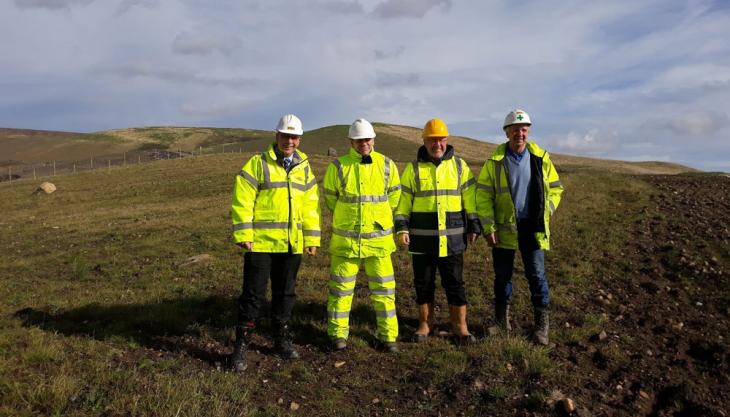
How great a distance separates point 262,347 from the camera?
6.43m

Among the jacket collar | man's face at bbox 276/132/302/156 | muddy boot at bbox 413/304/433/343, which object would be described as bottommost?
muddy boot at bbox 413/304/433/343

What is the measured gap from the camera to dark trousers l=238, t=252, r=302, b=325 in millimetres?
5812

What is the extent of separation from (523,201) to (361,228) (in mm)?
2196

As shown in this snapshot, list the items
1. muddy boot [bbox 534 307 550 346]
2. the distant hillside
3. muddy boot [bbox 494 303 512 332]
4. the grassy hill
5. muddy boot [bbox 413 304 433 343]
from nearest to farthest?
the grassy hill < muddy boot [bbox 534 307 550 346] < muddy boot [bbox 413 304 433 343] < muddy boot [bbox 494 303 512 332] < the distant hillside

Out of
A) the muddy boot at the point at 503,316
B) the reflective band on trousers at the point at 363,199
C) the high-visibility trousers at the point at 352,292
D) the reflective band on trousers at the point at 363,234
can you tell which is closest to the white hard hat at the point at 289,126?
the reflective band on trousers at the point at 363,199

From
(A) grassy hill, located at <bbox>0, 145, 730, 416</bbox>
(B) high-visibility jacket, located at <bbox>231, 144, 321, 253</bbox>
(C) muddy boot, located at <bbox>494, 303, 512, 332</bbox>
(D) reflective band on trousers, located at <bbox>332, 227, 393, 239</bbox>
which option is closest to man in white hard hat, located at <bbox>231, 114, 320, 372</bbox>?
(B) high-visibility jacket, located at <bbox>231, 144, 321, 253</bbox>

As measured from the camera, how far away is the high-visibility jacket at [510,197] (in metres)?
6.28

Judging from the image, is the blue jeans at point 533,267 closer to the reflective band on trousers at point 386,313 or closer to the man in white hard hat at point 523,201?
the man in white hard hat at point 523,201

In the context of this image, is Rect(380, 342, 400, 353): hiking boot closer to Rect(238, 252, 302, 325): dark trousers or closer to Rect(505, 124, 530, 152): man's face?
Rect(238, 252, 302, 325): dark trousers

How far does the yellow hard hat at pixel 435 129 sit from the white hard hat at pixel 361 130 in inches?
29.1

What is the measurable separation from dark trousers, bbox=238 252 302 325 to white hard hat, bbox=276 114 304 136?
1522 millimetres

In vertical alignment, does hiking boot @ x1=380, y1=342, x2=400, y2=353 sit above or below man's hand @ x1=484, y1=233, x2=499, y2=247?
below

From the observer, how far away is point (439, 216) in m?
6.36

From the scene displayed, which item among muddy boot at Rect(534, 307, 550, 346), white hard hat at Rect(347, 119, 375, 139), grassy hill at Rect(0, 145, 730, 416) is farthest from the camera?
muddy boot at Rect(534, 307, 550, 346)
